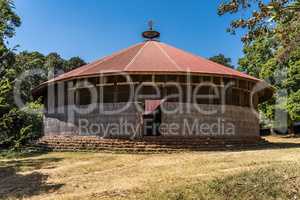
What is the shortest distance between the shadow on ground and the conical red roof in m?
5.56

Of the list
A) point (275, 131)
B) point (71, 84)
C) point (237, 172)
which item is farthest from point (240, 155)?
point (275, 131)

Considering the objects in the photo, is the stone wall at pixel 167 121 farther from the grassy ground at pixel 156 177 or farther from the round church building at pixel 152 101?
the grassy ground at pixel 156 177

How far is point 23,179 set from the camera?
49.8 feet

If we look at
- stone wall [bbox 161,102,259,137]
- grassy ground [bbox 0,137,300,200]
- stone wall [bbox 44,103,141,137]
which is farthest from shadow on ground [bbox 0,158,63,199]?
stone wall [bbox 161,102,259,137]

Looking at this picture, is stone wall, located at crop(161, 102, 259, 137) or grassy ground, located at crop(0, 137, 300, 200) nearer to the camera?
grassy ground, located at crop(0, 137, 300, 200)

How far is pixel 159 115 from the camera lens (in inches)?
841

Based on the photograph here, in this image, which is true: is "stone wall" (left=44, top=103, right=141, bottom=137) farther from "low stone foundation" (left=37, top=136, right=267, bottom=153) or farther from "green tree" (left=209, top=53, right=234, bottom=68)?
"green tree" (left=209, top=53, right=234, bottom=68)

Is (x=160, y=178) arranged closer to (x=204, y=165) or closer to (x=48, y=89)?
(x=204, y=165)

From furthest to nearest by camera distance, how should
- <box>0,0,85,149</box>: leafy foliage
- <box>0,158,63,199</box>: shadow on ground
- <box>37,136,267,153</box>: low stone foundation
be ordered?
<box>37,136,267,153</box>: low stone foundation → <box>0,0,85,149</box>: leafy foliage → <box>0,158,63,199</box>: shadow on ground

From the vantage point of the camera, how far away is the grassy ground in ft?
38.3

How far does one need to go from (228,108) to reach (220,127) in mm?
1356

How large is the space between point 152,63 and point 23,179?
391 inches

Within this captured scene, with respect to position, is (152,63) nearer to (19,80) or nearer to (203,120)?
(203,120)

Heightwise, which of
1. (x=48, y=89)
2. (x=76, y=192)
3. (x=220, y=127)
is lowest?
(x=76, y=192)
